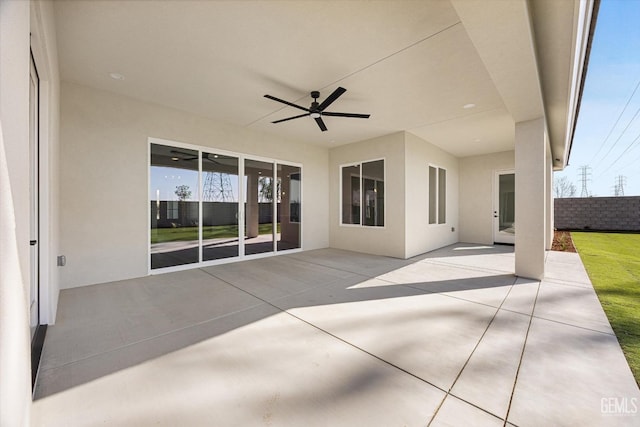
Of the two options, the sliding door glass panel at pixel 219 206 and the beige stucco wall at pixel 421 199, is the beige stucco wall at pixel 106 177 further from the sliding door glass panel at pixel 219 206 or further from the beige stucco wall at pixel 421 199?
the beige stucco wall at pixel 421 199

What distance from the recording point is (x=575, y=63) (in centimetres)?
298

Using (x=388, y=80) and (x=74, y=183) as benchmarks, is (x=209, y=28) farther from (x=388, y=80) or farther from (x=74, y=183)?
(x=74, y=183)

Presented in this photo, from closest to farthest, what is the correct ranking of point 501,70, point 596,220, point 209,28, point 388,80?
point 209,28, point 501,70, point 388,80, point 596,220

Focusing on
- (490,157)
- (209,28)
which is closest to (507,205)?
(490,157)

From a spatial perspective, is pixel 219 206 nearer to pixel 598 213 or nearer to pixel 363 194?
pixel 363 194

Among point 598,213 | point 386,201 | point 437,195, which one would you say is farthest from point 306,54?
point 598,213

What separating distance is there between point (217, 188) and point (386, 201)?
3777 millimetres

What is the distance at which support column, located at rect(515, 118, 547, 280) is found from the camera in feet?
13.4

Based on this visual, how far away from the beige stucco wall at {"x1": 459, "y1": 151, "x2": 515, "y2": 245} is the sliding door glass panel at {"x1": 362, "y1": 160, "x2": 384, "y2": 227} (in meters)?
3.72

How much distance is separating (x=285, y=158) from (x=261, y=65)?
3242 millimetres

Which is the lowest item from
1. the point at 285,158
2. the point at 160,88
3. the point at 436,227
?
the point at 436,227

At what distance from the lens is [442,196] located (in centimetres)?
775

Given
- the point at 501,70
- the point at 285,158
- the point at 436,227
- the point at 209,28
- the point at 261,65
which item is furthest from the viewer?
the point at 436,227

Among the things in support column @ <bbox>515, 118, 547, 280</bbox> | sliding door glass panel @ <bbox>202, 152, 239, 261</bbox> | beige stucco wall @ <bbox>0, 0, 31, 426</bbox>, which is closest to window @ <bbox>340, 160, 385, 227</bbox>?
support column @ <bbox>515, 118, 547, 280</bbox>
